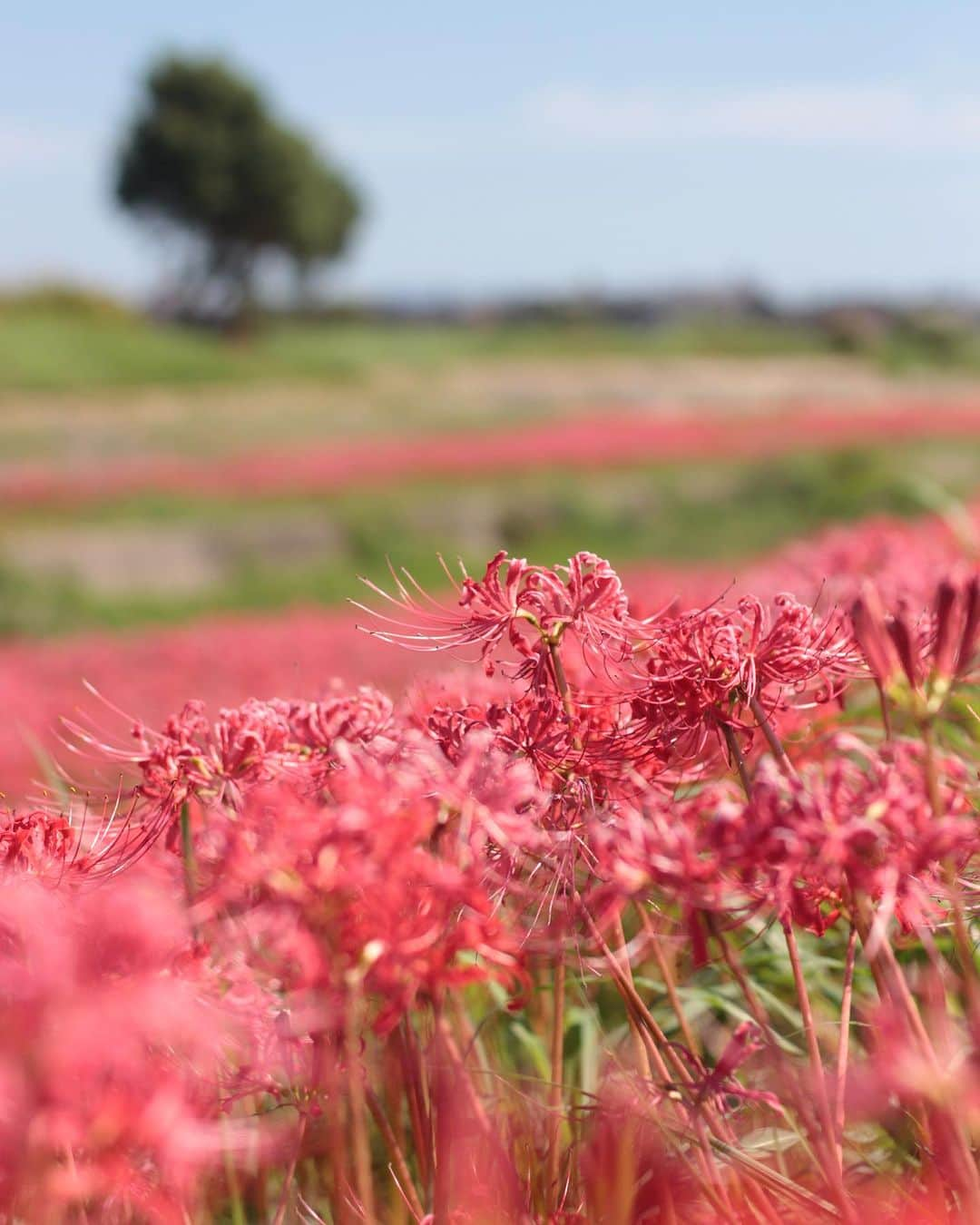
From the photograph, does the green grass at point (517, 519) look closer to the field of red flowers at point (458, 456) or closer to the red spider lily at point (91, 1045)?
the field of red flowers at point (458, 456)

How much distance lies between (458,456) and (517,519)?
228 cm

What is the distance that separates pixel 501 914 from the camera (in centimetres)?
85

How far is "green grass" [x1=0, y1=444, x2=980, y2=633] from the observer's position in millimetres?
11898

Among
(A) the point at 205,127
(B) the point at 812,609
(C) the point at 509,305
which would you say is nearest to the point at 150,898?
(B) the point at 812,609

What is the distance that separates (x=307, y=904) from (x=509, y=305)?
2051 inches

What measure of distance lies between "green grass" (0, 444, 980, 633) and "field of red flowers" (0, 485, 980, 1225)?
1049 centimetres

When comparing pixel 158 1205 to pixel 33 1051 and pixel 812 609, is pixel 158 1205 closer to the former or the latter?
pixel 33 1051

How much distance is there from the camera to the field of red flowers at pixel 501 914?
21.4 inches

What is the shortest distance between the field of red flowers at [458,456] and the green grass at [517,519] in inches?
18.6

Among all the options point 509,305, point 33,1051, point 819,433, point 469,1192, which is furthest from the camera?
point 509,305

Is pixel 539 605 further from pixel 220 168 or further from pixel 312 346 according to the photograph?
pixel 220 168

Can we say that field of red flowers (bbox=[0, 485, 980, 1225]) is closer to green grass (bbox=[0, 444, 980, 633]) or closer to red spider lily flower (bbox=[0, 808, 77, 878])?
red spider lily flower (bbox=[0, 808, 77, 878])

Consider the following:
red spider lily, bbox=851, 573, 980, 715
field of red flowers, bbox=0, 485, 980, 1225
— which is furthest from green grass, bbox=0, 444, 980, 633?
red spider lily, bbox=851, 573, 980, 715

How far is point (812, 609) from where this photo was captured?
90cm
